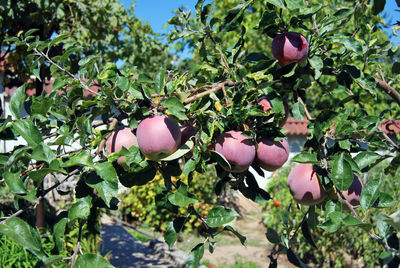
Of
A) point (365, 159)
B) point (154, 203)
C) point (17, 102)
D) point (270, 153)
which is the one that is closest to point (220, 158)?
point (270, 153)

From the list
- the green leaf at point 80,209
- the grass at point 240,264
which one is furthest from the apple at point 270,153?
the grass at point 240,264

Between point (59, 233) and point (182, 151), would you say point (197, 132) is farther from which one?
point (59, 233)

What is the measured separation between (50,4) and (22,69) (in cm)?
70

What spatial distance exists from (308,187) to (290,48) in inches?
15.7

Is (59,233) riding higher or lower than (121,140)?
lower

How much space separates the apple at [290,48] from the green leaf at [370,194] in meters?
0.43

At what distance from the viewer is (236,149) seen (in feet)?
3.05

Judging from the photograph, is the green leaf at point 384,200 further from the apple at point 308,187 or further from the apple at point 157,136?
the apple at point 157,136

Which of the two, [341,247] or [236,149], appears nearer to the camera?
[236,149]

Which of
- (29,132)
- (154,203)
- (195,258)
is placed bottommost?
(154,203)

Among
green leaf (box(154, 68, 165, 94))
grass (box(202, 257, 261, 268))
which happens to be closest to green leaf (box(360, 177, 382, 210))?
green leaf (box(154, 68, 165, 94))

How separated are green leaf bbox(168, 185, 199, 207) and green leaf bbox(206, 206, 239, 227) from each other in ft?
0.23

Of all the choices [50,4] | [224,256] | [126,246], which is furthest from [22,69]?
[224,256]

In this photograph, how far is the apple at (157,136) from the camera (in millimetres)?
857
